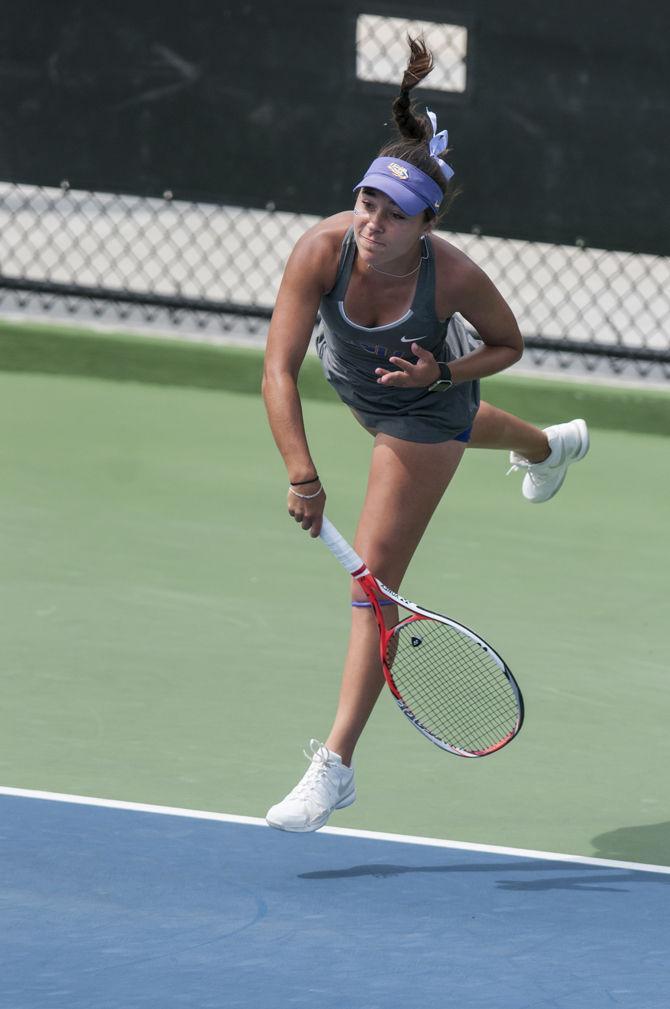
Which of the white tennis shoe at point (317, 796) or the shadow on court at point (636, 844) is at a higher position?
the white tennis shoe at point (317, 796)

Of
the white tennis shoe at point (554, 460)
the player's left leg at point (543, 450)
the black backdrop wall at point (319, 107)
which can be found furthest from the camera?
the black backdrop wall at point (319, 107)

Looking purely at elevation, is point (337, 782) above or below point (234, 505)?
above

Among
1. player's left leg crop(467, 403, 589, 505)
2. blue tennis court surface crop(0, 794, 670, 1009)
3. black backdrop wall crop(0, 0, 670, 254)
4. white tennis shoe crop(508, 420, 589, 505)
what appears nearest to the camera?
blue tennis court surface crop(0, 794, 670, 1009)

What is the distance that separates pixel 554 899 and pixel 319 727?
Result: 110cm

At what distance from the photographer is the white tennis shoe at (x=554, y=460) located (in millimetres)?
5844

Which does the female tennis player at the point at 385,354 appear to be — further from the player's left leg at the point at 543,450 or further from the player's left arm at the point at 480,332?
the player's left leg at the point at 543,450

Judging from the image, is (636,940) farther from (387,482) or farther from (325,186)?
(325,186)

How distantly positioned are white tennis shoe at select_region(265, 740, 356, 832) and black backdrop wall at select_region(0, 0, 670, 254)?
162 inches

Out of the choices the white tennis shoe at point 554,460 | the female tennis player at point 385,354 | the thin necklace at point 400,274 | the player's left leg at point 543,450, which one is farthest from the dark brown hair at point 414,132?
the white tennis shoe at point 554,460

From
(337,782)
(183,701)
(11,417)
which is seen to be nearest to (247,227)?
(11,417)

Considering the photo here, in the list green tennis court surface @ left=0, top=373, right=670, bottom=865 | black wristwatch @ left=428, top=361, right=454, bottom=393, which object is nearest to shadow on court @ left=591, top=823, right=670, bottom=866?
green tennis court surface @ left=0, top=373, right=670, bottom=865

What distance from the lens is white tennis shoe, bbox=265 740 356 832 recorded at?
4383 mm

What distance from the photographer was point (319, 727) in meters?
5.15

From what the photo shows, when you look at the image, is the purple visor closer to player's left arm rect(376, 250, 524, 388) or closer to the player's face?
the player's face
